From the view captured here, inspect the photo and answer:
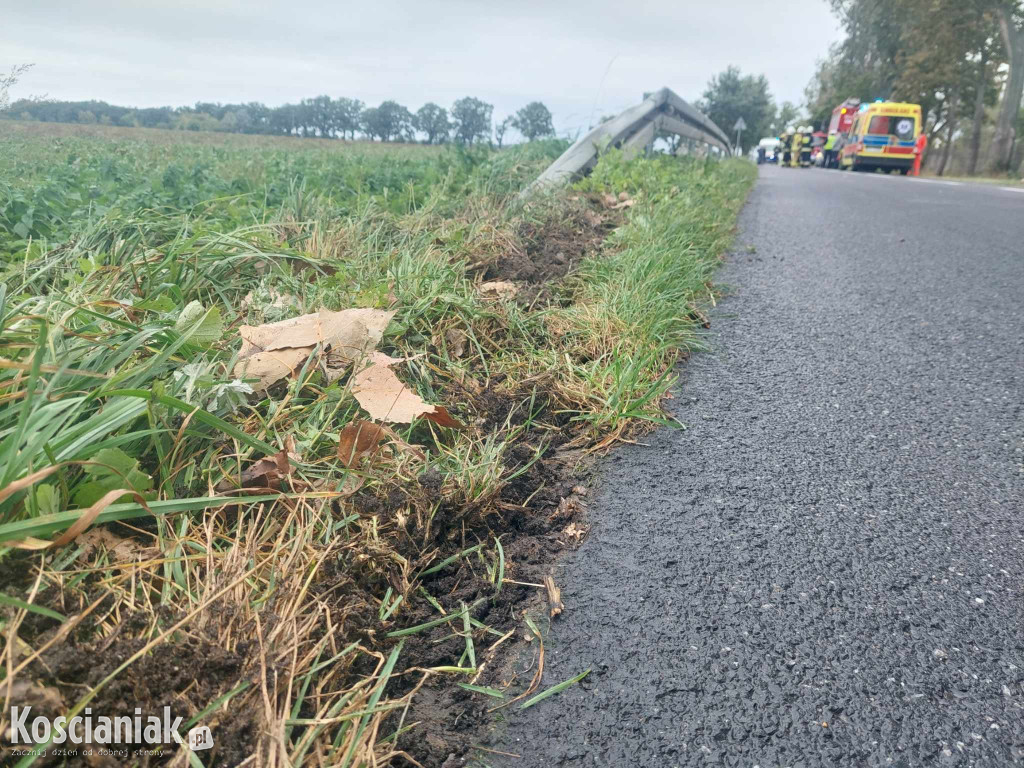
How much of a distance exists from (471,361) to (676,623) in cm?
128

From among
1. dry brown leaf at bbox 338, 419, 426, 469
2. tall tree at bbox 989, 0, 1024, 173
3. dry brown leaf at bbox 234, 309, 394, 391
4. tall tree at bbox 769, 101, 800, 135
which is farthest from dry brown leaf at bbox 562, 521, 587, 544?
tall tree at bbox 769, 101, 800, 135

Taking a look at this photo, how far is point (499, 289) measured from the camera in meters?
2.89

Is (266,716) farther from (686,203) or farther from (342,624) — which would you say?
(686,203)

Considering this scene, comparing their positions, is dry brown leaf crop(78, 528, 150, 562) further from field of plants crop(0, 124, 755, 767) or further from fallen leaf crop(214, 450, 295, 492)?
fallen leaf crop(214, 450, 295, 492)

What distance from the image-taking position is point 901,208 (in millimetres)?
7180

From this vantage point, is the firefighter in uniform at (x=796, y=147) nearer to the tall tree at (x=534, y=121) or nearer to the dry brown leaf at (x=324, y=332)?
the tall tree at (x=534, y=121)

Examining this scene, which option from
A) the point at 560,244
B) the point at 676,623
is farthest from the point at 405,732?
the point at 560,244

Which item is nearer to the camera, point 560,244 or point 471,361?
point 471,361

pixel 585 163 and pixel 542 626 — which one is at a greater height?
pixel 585 163

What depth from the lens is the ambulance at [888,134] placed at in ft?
83.0

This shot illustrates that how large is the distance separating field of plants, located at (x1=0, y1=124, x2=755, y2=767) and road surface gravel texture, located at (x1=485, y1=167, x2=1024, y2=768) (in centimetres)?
11

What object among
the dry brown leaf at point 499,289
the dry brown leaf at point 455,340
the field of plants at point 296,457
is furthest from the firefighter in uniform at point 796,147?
the dry brown leaf at point 455,340

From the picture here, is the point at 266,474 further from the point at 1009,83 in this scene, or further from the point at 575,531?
the point at 1009,83

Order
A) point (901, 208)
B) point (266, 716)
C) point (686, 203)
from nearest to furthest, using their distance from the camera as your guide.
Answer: point (266, 716), point (686, 203), point (901, 208)
